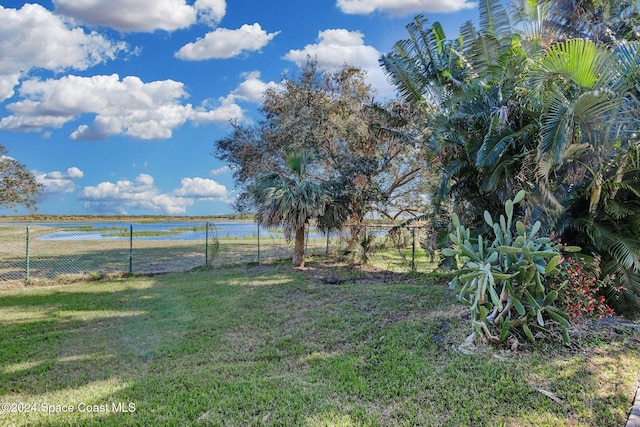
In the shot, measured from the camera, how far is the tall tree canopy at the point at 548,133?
5082 mm

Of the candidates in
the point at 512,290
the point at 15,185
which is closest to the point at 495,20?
the point at 512,290

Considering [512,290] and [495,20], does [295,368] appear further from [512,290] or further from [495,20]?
[495,20]

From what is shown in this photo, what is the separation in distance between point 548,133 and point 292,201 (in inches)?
257

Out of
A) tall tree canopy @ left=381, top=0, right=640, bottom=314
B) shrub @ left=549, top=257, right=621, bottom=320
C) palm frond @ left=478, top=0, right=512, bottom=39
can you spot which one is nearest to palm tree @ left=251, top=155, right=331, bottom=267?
tall tree canopy @ left=381, top=0, right=640, bottom=314

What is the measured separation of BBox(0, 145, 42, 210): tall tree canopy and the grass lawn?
722 cm

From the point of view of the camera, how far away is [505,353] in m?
4.14

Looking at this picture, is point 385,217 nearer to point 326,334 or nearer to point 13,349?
point 326,334

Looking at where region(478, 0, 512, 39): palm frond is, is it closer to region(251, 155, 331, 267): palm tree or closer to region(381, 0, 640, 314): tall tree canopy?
region(381, 0, 640, 314): tall tree canopy

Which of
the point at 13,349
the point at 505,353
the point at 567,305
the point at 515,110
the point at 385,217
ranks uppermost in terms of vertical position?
the point at 515,110

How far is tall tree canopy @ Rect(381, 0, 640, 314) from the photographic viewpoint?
5.08 m

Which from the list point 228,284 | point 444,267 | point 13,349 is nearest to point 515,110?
point 444,267

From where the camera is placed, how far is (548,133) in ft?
16.8

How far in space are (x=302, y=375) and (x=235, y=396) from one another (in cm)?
80

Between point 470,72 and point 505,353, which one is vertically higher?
point 470,72
